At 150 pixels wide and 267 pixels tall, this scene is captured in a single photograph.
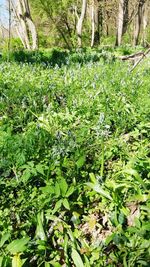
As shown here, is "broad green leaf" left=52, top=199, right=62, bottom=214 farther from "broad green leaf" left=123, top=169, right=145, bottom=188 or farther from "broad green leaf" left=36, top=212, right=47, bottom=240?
"broad green leaf" left=123, top=169, right=145, bottom=188

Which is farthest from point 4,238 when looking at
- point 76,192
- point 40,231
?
point 76,192

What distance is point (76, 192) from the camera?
2.22 m

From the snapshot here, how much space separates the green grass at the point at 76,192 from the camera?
1.76 m

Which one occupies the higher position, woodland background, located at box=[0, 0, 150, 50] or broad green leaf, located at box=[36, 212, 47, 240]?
woodland background, located at box=[0, 0, 150, 50]

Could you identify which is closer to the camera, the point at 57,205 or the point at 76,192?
the point at 57,205

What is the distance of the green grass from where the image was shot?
1.76 metres

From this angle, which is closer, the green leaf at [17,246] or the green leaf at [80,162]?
the green leaf at [17,246]

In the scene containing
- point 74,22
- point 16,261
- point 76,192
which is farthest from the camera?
point 74,22

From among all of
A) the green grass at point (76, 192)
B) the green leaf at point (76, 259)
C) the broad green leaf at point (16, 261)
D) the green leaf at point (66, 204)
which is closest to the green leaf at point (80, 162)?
the green grass at point (76, 192)

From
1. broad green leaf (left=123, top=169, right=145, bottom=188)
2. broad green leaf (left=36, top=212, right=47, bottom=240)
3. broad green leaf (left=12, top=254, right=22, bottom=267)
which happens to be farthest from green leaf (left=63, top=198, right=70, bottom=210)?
broad green leaf (left=123, top=169, right=145, bottom=188)

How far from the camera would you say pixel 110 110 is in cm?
326

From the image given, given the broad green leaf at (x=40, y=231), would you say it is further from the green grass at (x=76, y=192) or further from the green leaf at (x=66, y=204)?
the green leaf at (x=66, y=204)

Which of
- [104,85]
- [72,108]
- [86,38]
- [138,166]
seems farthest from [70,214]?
[86,38]

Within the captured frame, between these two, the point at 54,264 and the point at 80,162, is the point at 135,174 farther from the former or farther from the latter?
the point at 54,264
